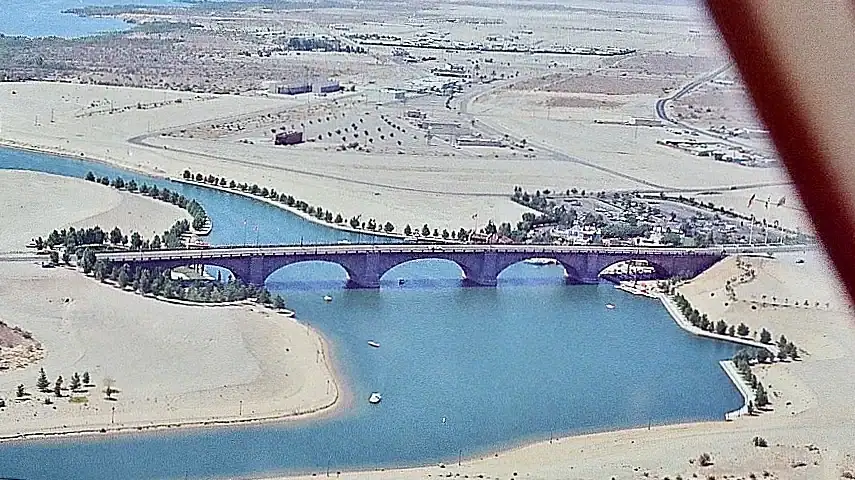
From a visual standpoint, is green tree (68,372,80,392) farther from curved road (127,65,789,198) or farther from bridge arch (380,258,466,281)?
curved road (127,65,789,198)

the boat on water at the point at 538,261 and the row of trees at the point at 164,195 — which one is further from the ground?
the row of trees at the point at 164,195

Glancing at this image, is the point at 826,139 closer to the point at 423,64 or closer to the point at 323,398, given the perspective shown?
the point at 323,398

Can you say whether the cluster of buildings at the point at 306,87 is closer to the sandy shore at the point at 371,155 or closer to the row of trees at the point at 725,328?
the sandy shore at the point at 371,155

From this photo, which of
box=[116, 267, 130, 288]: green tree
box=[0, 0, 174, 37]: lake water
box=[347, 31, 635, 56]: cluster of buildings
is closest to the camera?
box=[116, 267, 130, 288]: green tree

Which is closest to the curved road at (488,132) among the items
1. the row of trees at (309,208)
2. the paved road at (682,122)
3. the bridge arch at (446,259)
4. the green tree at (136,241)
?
the paved road at (682,122)

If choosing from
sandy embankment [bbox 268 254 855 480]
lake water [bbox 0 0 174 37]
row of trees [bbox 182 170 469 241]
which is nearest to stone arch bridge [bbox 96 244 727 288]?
row of trees [bbox 182 170 469 241]
